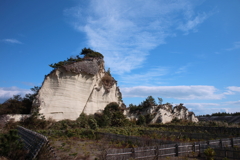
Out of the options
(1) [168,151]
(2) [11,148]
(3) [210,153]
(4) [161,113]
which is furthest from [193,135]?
(4) [161,113]

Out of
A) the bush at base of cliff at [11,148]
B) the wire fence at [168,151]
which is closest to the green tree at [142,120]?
the wire fence at [168,151]

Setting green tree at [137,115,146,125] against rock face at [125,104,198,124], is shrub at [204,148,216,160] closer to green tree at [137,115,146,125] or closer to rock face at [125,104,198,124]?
green tree at [137,115,146,125]

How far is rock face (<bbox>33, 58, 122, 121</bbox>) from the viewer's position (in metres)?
24.3

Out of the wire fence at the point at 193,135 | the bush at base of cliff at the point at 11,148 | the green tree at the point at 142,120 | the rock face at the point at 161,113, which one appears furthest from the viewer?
the rock face at the point at 161,113

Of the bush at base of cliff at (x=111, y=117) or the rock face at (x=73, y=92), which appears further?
the bush at base of cliff at (x=111, y=117)

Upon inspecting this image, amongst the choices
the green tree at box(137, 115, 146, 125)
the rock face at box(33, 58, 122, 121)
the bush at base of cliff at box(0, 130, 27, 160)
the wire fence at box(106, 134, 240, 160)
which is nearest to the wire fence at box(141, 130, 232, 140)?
the wire fence at box(106, 134, 240, 160)

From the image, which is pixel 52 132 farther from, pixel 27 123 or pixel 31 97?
pixel 31 97

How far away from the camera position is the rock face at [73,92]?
24.3 m

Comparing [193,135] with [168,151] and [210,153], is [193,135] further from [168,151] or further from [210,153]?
[168,151]

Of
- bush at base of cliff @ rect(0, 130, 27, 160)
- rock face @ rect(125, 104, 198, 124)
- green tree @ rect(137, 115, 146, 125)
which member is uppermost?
rock face @ rect(125, 104, 198, 124)

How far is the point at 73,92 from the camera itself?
26578mm

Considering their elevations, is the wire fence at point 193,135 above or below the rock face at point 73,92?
below

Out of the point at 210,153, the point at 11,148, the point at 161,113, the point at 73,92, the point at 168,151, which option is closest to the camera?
the point at 11,148

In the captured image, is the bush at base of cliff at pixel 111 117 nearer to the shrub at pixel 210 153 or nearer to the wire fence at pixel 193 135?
the wire fence at pixel 193 135
